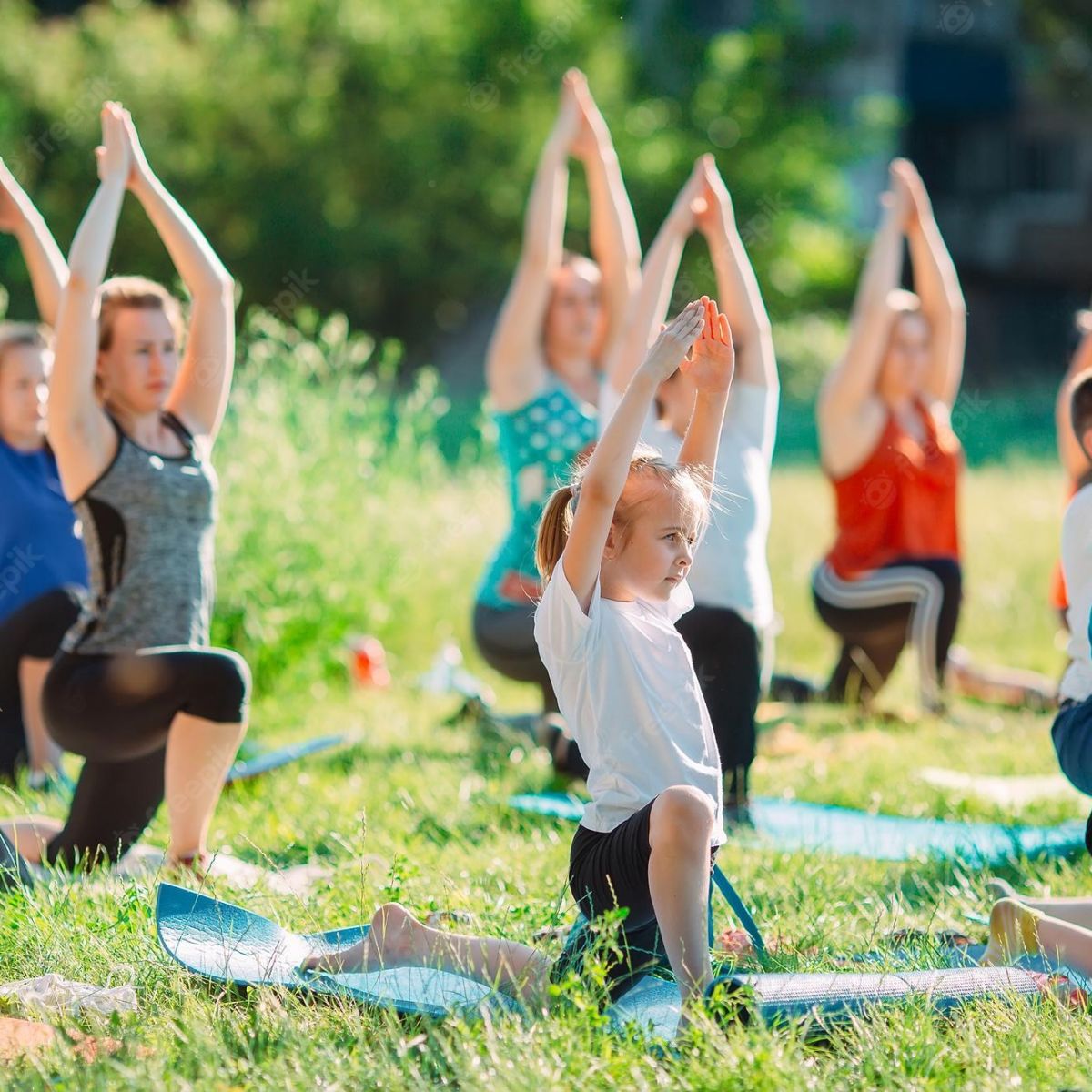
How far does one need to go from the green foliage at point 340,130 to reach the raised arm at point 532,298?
47.3ft

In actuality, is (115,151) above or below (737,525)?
above

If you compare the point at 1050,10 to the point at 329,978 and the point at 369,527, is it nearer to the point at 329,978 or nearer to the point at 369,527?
the point at 369,527

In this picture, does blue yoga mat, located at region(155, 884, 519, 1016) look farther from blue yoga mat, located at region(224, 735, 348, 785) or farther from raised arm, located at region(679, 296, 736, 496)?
blue yoga mat, located at region(224, 735, 348, 785)

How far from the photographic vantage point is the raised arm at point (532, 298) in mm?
5520

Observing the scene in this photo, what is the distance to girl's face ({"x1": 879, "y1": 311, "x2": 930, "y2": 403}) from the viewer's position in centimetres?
648

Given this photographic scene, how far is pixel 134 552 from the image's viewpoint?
13.0ft

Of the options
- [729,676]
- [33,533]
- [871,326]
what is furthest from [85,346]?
[871,326]

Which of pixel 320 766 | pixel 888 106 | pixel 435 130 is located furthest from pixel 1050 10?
pixel 320 766

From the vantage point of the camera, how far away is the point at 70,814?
415 centimetres

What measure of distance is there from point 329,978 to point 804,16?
1011 inches

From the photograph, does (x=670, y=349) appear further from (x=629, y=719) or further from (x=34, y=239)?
(x=34, y=239)

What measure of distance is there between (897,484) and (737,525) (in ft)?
6.80

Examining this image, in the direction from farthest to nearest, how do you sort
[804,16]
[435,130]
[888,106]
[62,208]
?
[804,16]
[888,106]
[435,130]
[62,208]

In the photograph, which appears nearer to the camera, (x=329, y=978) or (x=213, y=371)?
(x=329, y=978)
